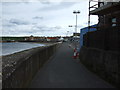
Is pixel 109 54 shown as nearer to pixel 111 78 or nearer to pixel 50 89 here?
pixel 111 78

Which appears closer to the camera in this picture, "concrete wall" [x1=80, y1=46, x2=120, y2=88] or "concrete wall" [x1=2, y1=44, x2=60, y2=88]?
"concrete wall" [x1=2, y1=44, x2=60, y2=88]

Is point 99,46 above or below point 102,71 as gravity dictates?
above

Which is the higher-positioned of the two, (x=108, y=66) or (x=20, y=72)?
(x=20, y=72)

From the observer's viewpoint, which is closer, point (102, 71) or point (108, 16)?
point (102, 71)

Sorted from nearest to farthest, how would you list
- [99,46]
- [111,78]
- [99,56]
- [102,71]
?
[111,78], [102,71], [99,56], [99,46]

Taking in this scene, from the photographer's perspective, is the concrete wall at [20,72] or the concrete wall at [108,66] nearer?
the concrete wall at [20,72]

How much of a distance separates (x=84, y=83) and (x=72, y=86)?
2.63 ft

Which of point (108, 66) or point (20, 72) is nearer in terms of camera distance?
point (20, 72)

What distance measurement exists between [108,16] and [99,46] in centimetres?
793

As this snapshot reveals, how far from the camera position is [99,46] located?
35.6 feet

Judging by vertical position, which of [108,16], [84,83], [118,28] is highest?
[108,16]

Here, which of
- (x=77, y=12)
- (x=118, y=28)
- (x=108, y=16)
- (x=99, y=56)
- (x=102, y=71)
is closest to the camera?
(x=118, y=28)

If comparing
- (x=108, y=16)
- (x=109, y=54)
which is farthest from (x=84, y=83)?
(x=108, y=16)

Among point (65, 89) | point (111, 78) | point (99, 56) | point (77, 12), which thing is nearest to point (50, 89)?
point (65, 89)
